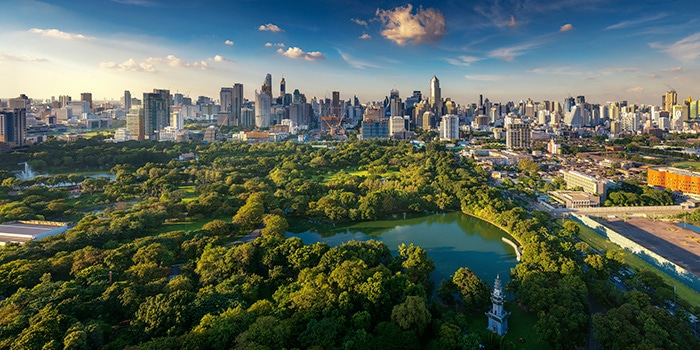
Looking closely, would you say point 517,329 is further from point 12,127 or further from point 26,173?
point 12,127

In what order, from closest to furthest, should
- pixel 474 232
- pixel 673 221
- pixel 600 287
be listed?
pixel 600 287 < pixel 474 232 < pixel 673 221

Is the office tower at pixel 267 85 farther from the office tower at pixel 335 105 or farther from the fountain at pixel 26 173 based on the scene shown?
the fountain at pixel 26 173

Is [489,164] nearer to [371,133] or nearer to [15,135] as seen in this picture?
[371,133]

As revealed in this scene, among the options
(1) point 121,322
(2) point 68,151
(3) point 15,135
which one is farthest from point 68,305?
(3) point 15,135

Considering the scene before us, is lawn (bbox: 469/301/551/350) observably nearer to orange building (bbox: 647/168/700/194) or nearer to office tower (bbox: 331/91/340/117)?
orange building (bbox: 647/168/700/194)

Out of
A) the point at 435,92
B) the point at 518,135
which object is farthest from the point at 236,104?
the point at 518,135

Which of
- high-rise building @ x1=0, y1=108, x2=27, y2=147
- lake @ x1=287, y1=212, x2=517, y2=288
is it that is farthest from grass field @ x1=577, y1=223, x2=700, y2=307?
high-rise building @ x1=0, y1=108, x2=27, y2=147
